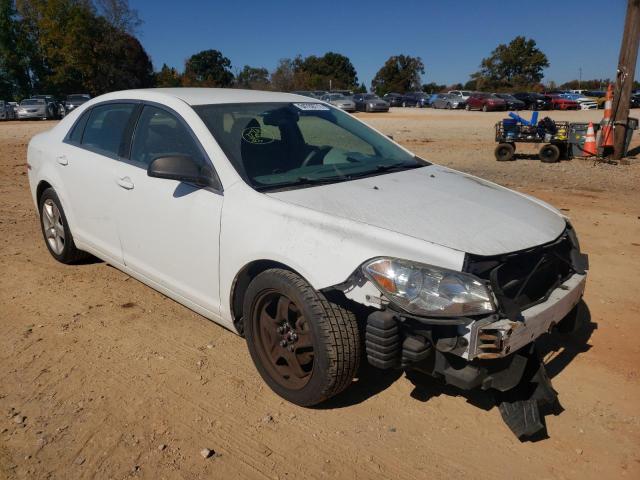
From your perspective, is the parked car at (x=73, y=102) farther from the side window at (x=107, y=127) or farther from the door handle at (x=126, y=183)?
the door handle at (x=126, y=183)

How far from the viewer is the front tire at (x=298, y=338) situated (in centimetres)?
268

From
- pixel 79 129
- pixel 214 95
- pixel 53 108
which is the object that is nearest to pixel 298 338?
pixel 214 95

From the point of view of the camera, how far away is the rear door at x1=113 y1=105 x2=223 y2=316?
3.27 metres

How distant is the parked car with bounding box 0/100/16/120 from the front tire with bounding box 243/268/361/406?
35.7m

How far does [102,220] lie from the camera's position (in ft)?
13.7

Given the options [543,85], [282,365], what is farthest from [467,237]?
[543,85]

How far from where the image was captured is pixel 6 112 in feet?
107

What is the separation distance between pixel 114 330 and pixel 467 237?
2.64 meters

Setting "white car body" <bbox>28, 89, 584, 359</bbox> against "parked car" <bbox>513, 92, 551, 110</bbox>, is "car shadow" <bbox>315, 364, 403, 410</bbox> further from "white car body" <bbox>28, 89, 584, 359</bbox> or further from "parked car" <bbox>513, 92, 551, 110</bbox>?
"parked car" <bbox>513, 92, 551, 110</bbox>

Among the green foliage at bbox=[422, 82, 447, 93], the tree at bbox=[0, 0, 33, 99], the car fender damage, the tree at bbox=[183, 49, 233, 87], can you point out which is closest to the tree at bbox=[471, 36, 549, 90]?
the green foliage at bbox=[422, 82, 447, 93]

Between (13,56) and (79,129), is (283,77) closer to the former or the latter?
(13,56)

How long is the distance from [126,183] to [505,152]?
10.4 meters

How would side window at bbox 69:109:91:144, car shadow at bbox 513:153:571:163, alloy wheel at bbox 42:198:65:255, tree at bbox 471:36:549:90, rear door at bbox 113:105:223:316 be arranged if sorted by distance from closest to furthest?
rear door at bbox 113:105:223:316, side window at bbox 69:109:91:144, alloy wheel at bbox 42:198:65:255, car shadow at bbox 513:153:571:163, tree at bbox 471:36:549:90

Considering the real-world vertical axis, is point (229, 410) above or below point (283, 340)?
below
